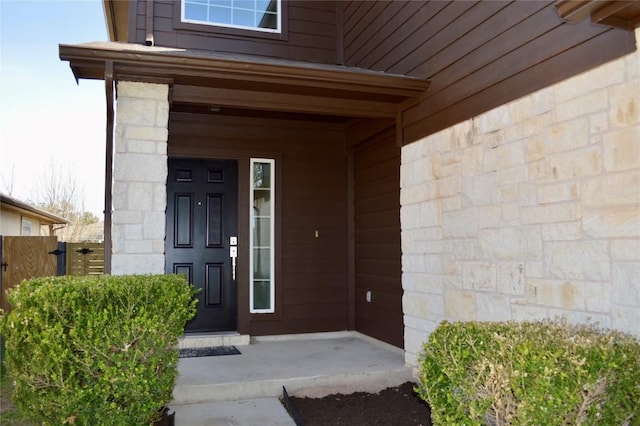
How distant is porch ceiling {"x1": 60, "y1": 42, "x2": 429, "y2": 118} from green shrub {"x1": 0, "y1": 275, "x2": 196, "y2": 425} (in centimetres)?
181

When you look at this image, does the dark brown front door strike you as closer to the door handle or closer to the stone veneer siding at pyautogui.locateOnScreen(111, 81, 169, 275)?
the door handle

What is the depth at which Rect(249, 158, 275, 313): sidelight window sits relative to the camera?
225 inches

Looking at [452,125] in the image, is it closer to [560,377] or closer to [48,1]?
[560,377]

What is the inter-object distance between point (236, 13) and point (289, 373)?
3945 millimetres

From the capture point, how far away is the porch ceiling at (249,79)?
146 inches

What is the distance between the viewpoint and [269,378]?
3975 millimetres

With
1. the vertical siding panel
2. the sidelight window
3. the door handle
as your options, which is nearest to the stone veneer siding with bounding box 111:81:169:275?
the door handle

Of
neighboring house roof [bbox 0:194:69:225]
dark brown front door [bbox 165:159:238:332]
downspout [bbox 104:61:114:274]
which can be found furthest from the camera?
neighboring house roof [bbox 0:194:69:225]

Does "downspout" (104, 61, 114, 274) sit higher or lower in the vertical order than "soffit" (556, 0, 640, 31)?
lower

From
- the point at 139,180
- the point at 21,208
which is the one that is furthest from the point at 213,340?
the point at 21,208

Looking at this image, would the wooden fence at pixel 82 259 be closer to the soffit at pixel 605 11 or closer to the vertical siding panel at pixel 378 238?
the vertical siding panel at pixel 378 238

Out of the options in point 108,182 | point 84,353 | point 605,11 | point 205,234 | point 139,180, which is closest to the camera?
point 605,11

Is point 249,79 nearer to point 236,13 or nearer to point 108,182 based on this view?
point 108,182

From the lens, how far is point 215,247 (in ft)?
18.4
